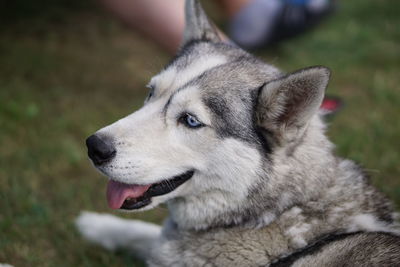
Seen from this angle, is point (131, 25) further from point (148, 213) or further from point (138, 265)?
point (138, 265)

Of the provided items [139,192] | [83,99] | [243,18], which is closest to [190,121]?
[139,192]

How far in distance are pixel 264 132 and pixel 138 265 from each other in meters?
1.39

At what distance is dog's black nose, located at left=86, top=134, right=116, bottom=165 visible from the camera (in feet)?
9.04

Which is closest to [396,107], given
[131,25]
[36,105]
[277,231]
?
[131,25]

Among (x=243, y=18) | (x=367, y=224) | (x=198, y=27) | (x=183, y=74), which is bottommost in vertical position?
(x=367, y=224)

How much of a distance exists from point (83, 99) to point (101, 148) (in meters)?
3.21

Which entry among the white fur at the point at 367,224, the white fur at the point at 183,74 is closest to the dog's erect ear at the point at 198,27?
the white fur at the point at 183,74

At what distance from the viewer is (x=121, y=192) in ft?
9.84

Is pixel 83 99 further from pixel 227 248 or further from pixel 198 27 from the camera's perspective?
pixel 227 248

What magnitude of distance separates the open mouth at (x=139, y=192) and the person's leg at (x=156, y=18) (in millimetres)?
2891

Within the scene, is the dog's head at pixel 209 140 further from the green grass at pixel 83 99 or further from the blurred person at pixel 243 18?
the blurred person at pixel 243 18

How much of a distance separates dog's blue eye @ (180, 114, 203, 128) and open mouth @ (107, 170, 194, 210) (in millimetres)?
254

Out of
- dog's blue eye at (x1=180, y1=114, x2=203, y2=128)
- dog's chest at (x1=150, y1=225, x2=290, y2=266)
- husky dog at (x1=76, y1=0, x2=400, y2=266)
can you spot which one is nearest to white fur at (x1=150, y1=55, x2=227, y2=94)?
husky dog at (x1=76, y1=0, x2=400, y2=266)

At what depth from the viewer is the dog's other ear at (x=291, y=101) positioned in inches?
105
